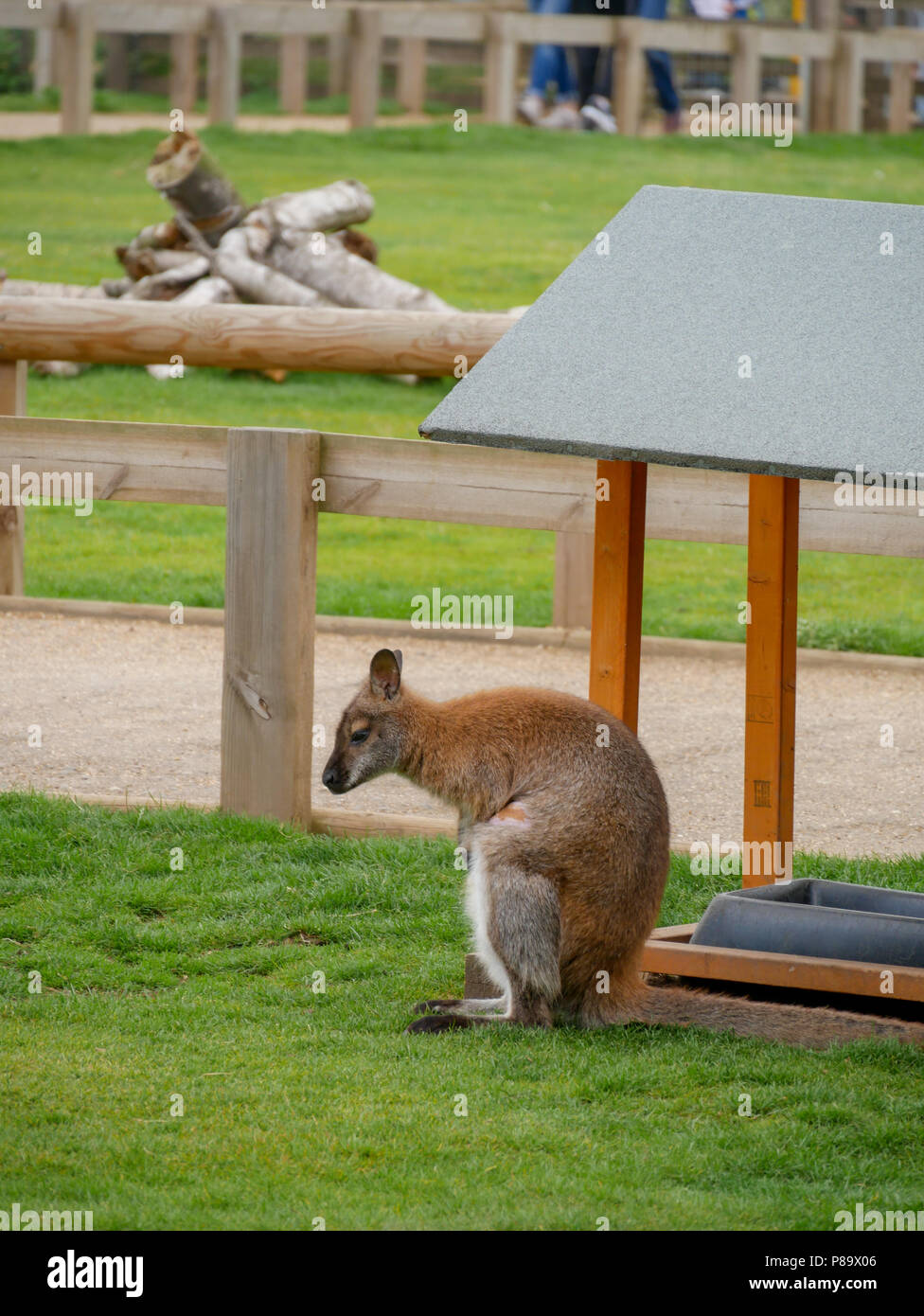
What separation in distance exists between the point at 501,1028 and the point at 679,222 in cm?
234

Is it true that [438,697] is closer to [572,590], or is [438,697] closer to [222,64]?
[572,590]

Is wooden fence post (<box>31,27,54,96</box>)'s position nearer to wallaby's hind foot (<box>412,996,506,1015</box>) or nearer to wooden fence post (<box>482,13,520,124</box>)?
wooden fence post (<box>482,13,520,124</box>)

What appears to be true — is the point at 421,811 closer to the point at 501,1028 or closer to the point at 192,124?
the point at 501,1028

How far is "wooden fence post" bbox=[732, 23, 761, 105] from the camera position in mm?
22203

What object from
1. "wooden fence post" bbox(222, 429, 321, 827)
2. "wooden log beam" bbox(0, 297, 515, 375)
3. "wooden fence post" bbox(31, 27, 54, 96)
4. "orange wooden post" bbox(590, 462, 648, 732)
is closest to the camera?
"orange wooden post" bbox(590, 462, 648, 732)

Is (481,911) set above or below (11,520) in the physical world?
below

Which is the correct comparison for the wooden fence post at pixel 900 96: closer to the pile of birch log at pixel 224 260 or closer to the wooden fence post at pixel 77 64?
the wooden fence post at pixel 77 64

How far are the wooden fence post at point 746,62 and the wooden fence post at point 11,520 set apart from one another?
46.5 feet

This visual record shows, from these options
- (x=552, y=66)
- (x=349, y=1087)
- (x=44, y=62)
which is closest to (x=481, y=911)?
(x=349, y=1087)

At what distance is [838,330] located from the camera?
5.00 metres

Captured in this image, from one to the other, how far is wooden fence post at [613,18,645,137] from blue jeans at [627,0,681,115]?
0.15m

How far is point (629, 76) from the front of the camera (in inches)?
911
